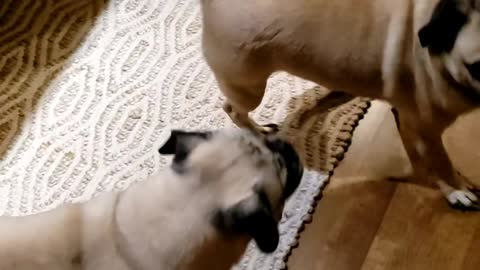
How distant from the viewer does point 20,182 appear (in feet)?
6.56

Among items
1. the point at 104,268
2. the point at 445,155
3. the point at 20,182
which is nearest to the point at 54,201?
the point at 20,182

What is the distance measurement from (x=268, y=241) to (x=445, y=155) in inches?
28.0

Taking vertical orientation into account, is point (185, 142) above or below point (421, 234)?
above

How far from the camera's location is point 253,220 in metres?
1.24

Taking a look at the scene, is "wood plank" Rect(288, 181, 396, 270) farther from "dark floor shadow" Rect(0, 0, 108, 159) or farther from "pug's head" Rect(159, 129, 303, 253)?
"dark floor shadow" Rect(0, 0, 108, 159)

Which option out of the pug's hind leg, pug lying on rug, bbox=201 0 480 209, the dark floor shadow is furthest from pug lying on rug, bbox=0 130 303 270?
the dark floor shadow

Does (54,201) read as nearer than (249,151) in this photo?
No

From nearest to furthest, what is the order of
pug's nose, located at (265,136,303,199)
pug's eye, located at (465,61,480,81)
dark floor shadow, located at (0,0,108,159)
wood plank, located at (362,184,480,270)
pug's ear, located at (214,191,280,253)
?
pug's ear, located at (214,191,280,253) < pug's nose, located at (265,136,303,199) < pug's eye, located at (465,61,480,81) < wood plank, located at (362,184,480,270) < dark floor shadow, located at (0,0,108,159)

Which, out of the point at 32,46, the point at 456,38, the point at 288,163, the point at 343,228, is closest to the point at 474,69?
the point at 456,38

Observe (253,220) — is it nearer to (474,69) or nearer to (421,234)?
(474,69)

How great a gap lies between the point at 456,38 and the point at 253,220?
22.4 inches

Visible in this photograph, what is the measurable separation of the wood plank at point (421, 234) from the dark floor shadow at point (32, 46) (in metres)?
1.02

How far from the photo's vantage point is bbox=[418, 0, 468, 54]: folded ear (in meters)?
1.45

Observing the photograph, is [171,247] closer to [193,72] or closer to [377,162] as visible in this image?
[377,162]
